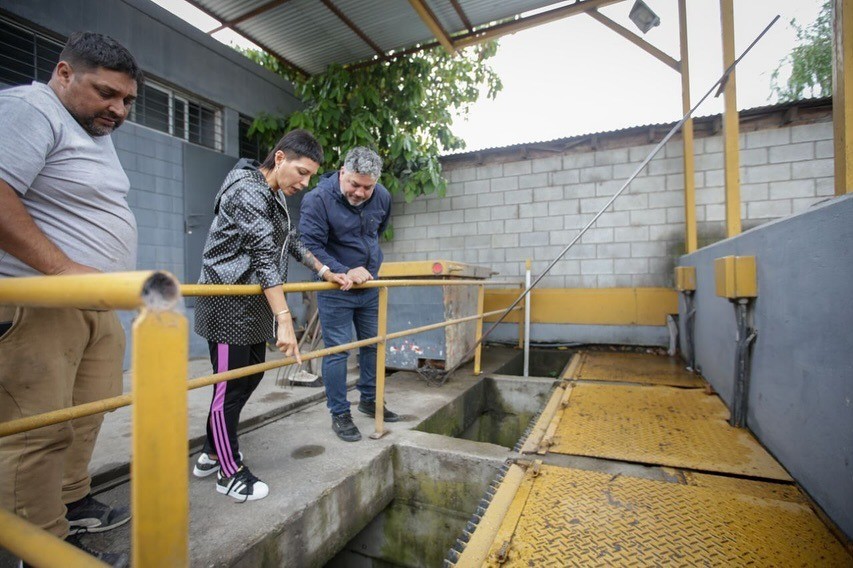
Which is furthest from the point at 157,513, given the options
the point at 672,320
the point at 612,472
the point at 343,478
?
the point at 672,320

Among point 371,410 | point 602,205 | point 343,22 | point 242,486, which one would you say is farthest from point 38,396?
point 602,205

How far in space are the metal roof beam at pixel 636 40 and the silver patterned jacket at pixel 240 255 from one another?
400 centimetres

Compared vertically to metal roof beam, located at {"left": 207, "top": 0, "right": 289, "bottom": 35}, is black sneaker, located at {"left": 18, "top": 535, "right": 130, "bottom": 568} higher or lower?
lower

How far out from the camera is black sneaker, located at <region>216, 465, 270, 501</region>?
1560mm

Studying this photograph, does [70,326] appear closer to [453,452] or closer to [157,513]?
[157,513]

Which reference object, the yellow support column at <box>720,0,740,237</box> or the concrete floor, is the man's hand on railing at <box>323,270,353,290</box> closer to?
the concrete floor

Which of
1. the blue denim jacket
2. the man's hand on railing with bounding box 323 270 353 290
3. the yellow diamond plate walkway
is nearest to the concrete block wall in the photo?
the yellow diamond plate walkway

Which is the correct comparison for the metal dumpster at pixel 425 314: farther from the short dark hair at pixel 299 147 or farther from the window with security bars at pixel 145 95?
the window with security bars at pixel 145 95

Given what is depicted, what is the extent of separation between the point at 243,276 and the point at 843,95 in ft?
7.79

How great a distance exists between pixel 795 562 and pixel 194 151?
575 cm

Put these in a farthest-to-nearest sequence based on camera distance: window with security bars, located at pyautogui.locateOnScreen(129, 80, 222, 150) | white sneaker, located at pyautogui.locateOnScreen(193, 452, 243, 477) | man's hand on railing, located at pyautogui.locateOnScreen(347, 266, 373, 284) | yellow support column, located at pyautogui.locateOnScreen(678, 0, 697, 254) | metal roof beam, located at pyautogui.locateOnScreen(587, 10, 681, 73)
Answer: window with security bars, located at pyautogui.locateOnScreen(129, 80, 222, 150), yellow support column, located at pyautogui.locateOnScreen(678, 0, 697, 254), metal roof beam, located at pyautogui.locateOnScreen(587, 10, 681, 73), man's hand on railing, located at pyautogui.locateOnScreen(347, 266, 373, 284), white sneaker, located at pyautogui.locateOnScreen(193, 452, 243, 477)

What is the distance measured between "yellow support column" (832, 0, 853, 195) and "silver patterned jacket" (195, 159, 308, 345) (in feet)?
6.92

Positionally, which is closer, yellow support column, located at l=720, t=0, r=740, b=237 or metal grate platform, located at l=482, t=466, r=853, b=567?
metal grate platform, located at l=482, t=466, r=853, b=567

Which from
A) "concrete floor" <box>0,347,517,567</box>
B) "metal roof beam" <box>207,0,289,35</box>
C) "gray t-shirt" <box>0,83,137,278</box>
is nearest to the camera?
"gray t-shirt" <box>0,83,137,278</box>
